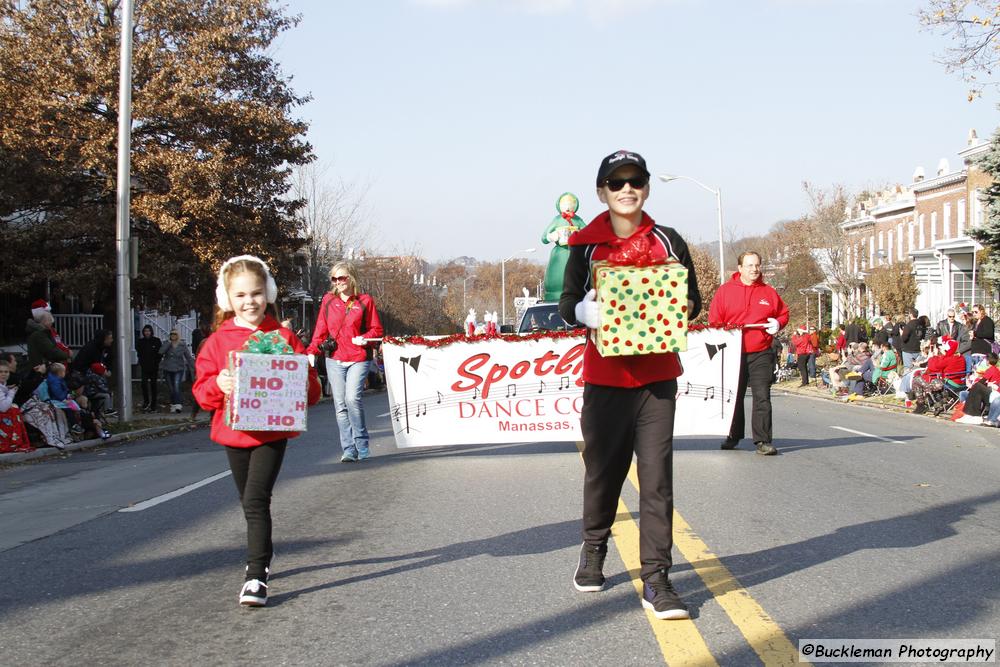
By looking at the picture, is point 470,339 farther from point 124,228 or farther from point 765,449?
point 124,228

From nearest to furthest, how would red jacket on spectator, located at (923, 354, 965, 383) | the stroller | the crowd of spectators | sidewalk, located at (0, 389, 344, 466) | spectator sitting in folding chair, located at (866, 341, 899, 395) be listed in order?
sidewalk, located at (0, 389, 344, 466) < the crowd of spectators < red jacket on spectator, located at (923, 354, 965, 383) < the stroller < spectator sitting in folding chair, located at (866, 341, 899, 395)

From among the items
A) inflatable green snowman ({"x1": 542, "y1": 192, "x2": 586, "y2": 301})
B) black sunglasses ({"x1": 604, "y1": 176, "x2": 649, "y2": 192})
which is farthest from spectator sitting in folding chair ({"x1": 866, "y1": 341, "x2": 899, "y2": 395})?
black sunglasses ({"x1": 604, "y1": 176, "x2": 649, "y2": 192})

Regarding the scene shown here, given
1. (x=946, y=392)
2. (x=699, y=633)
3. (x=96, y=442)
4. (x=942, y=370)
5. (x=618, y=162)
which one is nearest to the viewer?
(x=699, y=633)

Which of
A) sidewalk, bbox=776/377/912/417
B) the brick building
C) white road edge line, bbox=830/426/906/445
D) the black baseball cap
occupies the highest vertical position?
the brick building

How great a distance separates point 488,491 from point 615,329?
4.13 m

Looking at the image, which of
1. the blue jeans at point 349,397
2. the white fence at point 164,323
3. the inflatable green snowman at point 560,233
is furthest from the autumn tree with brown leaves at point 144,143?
the blue jeans at point 349,397

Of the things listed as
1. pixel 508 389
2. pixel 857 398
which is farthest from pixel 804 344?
pixel 508 389

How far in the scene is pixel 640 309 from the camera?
4.68 meters

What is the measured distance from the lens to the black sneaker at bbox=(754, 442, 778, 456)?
10.6 m

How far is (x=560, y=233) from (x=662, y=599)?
28.6 feet

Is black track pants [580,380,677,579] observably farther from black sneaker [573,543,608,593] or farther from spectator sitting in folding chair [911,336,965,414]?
spectator sitting in folding chair [911,336,965,414]

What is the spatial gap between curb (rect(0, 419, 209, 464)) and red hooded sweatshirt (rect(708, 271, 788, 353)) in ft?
28.8

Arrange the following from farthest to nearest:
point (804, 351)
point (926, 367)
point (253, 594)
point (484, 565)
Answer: point (804, 351), point (926, 367), point (484, 565), point (253, 594)

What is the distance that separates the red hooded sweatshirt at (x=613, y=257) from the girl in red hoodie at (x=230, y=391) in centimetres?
142
